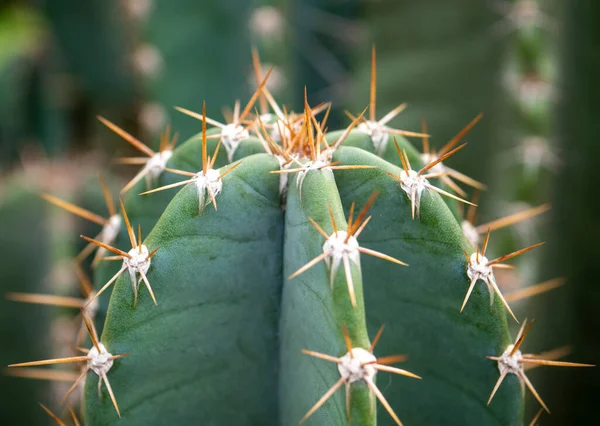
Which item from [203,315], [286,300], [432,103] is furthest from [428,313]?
[432,103]

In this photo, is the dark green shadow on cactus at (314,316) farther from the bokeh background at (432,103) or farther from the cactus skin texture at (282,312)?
the bokeh background at (432,103)

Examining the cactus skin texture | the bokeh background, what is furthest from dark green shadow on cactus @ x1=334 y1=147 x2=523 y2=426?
the bokeh background

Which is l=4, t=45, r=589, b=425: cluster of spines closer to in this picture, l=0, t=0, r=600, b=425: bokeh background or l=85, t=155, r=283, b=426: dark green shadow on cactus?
l=85, t=155, r=283, b=426: dark green shadow on cactus

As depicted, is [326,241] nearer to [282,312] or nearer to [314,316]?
[314,316]

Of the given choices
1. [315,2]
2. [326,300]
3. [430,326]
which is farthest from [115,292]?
[315,2]

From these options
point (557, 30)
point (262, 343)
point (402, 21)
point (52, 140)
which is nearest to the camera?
point (262, 343)

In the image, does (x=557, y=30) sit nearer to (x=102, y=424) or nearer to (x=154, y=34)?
(x=154, y=34)
